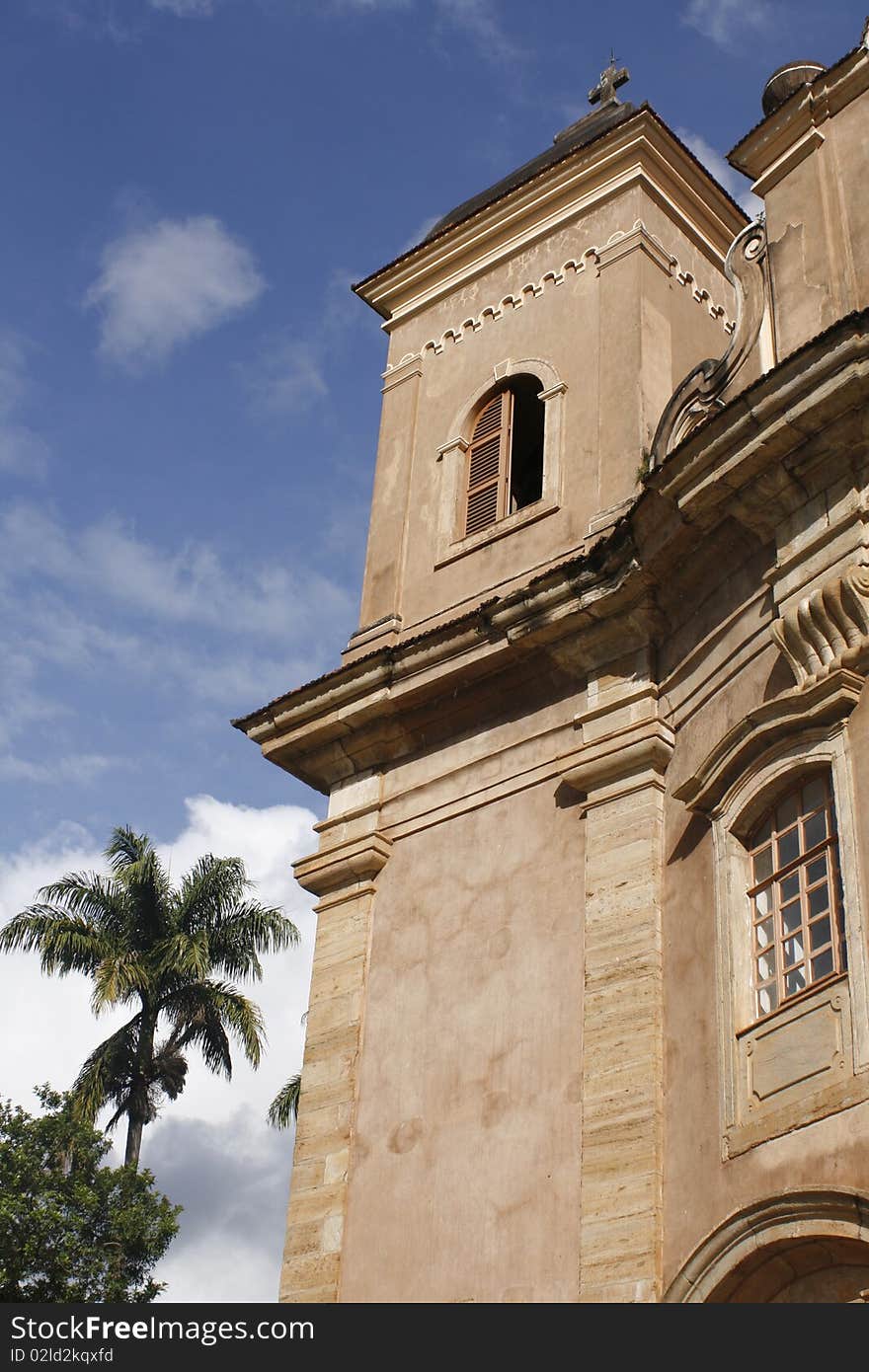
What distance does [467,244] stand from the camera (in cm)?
1867

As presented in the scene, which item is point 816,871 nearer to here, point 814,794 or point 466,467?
point 814,794

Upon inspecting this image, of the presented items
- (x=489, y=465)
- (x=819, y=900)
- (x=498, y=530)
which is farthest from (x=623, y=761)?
(x=489, y=465)

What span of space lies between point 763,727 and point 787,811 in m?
0.57

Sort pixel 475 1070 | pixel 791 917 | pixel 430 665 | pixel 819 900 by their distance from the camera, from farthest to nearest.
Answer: pixel 430 665 < pixel 475 1070 < pixel 791 917 < pixel 819 900

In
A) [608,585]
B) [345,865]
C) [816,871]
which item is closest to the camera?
[816,871]

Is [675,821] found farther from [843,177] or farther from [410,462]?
[410,462]

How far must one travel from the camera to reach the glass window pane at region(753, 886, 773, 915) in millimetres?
11703

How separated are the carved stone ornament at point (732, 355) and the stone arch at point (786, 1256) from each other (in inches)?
247

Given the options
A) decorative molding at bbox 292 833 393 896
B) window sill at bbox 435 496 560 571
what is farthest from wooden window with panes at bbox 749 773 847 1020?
window sill at bbox 435 496 560 571

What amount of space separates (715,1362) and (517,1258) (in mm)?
2903

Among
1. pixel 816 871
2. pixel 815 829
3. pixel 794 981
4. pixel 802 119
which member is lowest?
pixel 794 981

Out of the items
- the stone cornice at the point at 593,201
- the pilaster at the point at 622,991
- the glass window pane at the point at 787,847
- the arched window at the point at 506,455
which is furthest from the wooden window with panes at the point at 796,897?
the stone cornice at the point at 593,201

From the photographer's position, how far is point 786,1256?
10.4m

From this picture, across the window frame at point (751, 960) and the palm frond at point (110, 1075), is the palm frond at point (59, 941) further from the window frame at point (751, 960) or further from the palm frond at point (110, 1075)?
the window frame at point (751, 960)
